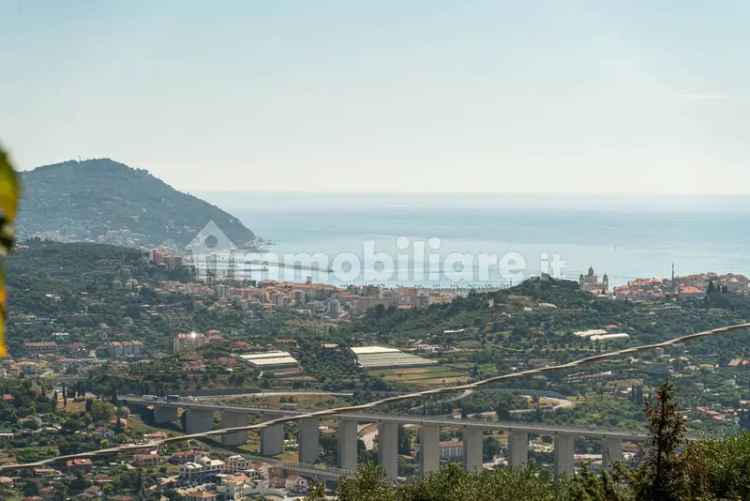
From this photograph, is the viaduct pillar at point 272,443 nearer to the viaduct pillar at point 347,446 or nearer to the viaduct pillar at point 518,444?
the viaduct pillar at point 347,446

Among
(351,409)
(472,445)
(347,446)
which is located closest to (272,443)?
(347,446)

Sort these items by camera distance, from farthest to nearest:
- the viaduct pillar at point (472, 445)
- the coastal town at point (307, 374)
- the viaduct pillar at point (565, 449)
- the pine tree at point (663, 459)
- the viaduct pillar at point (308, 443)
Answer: the viaduct pillar at point (308, 443), the viaduct pillar at point (472, 445), the viaduct pillar at point (565, 449), the coastal town at point (307, 374), the pine tree at point (663, 459)

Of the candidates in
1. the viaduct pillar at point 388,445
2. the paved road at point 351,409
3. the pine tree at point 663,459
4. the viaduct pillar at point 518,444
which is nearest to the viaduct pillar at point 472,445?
the viaduct pillar at point 518,444

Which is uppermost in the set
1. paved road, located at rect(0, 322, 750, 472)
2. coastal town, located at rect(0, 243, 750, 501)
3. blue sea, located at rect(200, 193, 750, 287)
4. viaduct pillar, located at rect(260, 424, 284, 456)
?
paved road, located at rect(0, 322, 750, 472)

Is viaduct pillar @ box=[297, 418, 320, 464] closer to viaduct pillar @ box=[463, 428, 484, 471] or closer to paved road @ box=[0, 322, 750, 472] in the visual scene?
viaduct pillar @ box=[463, 428, 484, 471]

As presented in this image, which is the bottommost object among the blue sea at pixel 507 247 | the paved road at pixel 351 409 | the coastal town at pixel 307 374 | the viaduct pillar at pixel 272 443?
the viaduct pillar at pixel 272 443

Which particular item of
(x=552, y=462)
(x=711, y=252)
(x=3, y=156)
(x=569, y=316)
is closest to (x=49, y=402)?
(x=552, y=462)

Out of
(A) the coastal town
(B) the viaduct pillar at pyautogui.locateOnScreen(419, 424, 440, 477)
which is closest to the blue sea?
(A) the coastal town

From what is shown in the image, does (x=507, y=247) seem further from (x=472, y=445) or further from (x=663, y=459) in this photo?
(x=663, y=459)

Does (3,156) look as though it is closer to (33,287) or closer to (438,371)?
(438,371)
